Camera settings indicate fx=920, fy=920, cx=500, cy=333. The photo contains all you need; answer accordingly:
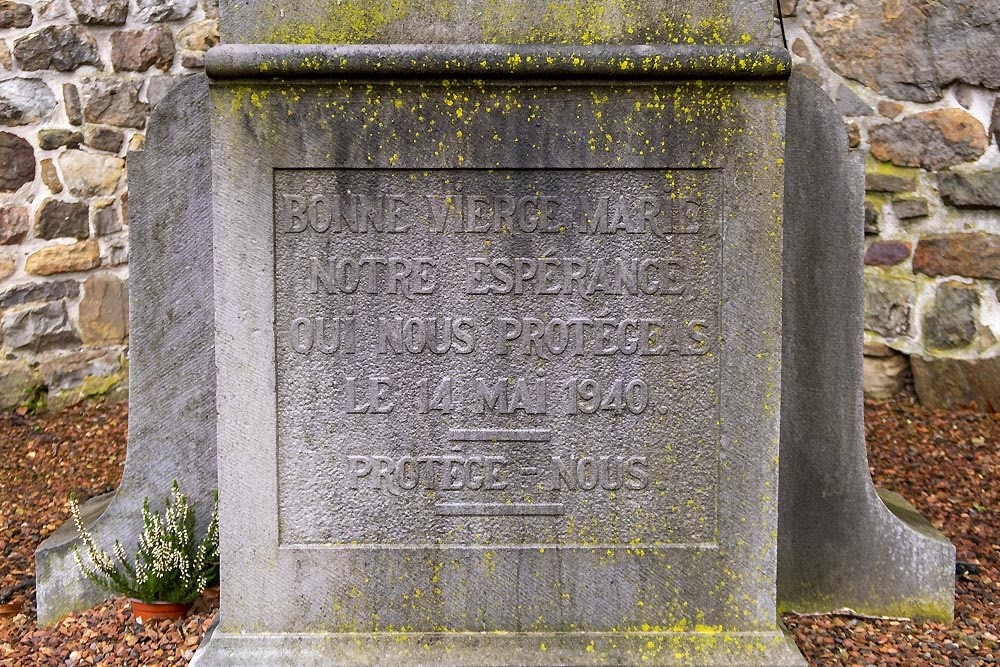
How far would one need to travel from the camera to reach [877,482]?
4027mm

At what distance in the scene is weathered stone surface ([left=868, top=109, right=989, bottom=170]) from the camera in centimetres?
492

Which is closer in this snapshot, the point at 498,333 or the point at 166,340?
the point at 498,333

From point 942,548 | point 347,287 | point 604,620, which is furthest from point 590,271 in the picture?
point 942,548

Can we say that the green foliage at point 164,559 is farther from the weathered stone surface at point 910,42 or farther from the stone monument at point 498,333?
the weathered stone surface at point 910,42

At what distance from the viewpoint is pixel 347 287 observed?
2426 mm

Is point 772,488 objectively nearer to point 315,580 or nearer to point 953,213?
point 315,580

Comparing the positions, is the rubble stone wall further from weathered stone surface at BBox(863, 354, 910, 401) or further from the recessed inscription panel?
the recessed inscription panel

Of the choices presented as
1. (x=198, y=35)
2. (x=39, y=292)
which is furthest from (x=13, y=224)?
(x=198, y=35)

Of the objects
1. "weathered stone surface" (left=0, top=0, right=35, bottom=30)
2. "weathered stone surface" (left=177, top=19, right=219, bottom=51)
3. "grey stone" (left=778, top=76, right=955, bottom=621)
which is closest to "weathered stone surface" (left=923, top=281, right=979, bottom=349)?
"grey stone" (left=778, top=76, right=955, bottom=621)

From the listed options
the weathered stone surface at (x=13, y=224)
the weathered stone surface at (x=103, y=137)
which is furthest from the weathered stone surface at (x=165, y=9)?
the weathered stone surface at (x=13, y=224)

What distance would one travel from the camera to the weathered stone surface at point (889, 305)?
503 centimetres

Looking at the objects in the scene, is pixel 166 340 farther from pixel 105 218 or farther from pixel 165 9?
pixel 165 9

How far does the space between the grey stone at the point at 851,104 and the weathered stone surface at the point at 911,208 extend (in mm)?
526

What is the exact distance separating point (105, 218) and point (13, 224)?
1.56ft
